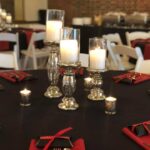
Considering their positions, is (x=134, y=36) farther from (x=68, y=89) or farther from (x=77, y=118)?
(x=77, y=118)

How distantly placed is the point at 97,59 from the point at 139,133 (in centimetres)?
43

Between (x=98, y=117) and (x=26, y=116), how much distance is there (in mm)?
259

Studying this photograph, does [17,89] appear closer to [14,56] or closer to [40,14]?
[14,56]

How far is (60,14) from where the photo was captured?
151 cm

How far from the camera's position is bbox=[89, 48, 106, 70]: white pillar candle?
4.53 ft

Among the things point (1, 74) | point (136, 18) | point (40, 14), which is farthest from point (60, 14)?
point (40, 14)

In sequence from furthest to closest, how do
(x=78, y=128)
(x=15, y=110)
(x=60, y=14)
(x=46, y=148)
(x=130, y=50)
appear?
(x=130, y=50), (x=60, y=14), (x=15, y=110), (x=78, y=128), (x=46, y=148)

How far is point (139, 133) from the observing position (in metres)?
1.05

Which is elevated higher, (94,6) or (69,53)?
(94,6)

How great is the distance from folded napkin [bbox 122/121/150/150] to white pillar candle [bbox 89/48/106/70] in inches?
14.1

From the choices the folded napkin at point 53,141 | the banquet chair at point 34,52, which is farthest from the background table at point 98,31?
the folded napkin at point 53,141

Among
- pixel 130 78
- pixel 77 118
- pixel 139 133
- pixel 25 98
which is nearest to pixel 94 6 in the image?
pixel 130 78

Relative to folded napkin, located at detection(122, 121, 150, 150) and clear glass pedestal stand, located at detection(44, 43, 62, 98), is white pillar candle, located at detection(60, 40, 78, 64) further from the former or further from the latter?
folded napkin, located at detection(122, 121, 150, 150)

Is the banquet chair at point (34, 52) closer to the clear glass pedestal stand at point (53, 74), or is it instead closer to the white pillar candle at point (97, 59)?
the clear glass pedestal stand at point (53, 74)
